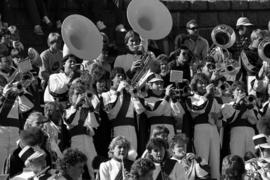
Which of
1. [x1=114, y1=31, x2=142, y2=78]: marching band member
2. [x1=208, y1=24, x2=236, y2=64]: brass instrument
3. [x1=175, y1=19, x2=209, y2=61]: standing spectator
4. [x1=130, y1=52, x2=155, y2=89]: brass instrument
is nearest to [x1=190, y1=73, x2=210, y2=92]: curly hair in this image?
[x1=130, y1=52, x2=155, y2=89]: brass instrument

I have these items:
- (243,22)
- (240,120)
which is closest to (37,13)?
(243,22)

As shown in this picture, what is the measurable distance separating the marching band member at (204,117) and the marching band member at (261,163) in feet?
5.54

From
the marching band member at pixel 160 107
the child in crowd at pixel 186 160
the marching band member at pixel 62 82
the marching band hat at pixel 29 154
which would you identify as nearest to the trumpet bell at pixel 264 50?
the marching band member at pixel 160 107

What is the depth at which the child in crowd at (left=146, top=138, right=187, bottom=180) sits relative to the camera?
12336 mm

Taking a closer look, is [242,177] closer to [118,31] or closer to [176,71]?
[176,71]

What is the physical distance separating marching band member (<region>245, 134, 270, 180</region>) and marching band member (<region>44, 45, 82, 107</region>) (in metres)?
2.71

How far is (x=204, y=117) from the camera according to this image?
14836 mm

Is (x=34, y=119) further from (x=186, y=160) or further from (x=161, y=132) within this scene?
(x=186, y=160)

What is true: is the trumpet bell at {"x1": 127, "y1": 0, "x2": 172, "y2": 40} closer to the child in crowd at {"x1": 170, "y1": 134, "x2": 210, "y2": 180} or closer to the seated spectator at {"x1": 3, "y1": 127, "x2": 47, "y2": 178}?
the child in crowd at {"x1": 170, "y1": 134, "x2": 210, "y2": 180}

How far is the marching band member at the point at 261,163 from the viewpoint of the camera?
11.5 meters

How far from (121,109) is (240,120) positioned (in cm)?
168

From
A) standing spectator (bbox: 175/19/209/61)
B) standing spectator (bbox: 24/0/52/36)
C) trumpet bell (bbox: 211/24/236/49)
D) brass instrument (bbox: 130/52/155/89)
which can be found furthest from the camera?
standing spectator (bbox: 24/0/52/36)

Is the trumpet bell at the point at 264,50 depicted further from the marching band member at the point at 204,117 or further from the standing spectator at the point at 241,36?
the marching band member at the point at 204,117

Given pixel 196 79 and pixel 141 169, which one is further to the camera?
pixel 196 79
